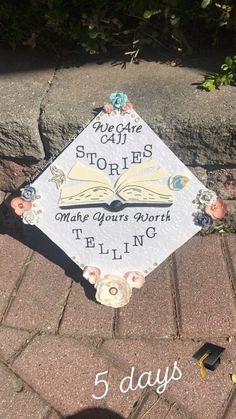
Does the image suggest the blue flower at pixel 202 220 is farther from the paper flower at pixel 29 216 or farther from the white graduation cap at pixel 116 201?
the paper flower at pixel 29 216

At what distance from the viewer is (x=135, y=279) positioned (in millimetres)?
2025

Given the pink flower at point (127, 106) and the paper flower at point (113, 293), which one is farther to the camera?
the paper flower at point (113, 293)

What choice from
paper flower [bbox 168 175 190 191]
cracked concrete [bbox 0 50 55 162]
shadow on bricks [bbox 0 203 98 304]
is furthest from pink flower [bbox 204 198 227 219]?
cracked concrete [bbox 0 50 55 162]

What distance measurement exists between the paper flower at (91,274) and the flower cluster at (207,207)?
477 millimetres

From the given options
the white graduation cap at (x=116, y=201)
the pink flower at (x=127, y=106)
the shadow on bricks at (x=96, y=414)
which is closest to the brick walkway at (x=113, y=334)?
the shadow on bricks at (x=96, y=414)

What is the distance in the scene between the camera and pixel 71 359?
6.06 ft

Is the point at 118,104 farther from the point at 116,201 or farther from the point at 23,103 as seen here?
the point at 23,103

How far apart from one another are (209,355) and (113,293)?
Answer: 0.45 m

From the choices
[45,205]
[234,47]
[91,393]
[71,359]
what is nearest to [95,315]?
[71,359]

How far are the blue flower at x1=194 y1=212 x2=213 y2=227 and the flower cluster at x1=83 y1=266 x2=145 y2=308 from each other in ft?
1.09

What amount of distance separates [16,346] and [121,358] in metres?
0.42

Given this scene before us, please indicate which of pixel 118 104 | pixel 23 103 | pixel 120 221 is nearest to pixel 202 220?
pixel 120 221

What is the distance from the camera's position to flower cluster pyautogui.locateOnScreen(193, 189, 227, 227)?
1918 mm

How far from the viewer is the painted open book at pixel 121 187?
75.4 inches
